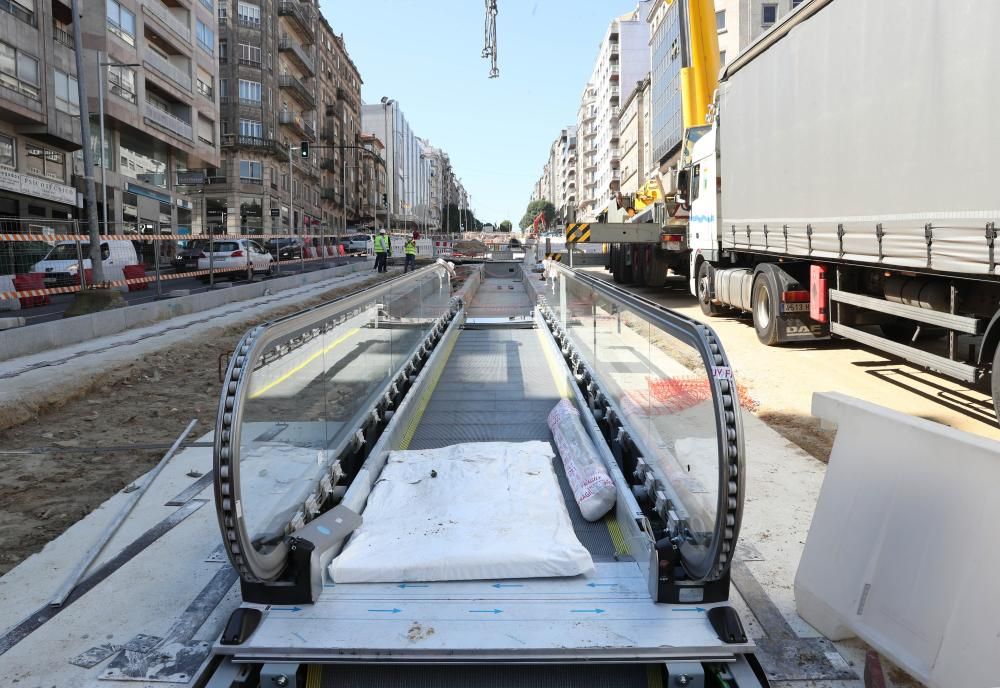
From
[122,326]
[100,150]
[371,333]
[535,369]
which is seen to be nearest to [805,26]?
[535,369]

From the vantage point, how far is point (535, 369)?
10312mm

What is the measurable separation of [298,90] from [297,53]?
3.10 meters

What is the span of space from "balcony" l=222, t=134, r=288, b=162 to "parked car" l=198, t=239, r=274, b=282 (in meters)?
33.7

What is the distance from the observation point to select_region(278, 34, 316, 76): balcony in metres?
67.6

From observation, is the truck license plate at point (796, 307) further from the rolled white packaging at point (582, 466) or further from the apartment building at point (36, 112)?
the apartment building at point (36, 112)

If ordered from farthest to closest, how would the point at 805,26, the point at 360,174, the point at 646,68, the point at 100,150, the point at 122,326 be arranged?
the point at 360,174 < the point at 646,68 < the point at 100,150 < the point at 122,326 < the point at 805,26

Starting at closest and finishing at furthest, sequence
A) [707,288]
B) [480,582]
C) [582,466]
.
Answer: [480,582], [582,466], [707,288]

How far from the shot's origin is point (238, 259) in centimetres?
2759

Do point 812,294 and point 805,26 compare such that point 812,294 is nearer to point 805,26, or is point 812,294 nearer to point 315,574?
point 805,26

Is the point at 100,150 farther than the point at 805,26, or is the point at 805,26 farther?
the point at 100,150

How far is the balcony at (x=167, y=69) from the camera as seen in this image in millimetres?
38969

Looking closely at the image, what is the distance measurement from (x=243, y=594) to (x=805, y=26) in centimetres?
1077

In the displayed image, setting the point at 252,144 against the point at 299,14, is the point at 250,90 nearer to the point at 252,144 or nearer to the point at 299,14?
the point at 252,144

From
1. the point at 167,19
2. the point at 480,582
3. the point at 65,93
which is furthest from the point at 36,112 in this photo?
the point at 480,582
